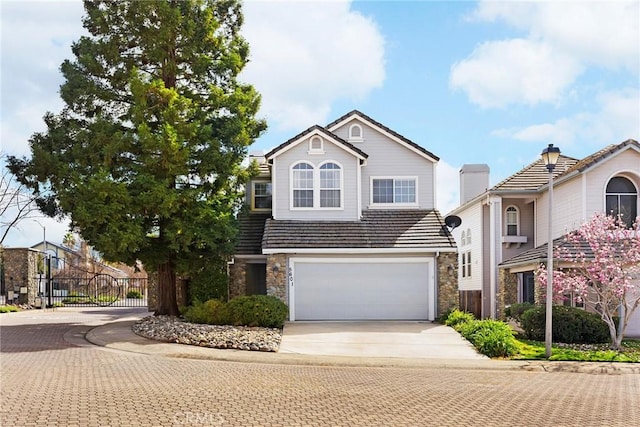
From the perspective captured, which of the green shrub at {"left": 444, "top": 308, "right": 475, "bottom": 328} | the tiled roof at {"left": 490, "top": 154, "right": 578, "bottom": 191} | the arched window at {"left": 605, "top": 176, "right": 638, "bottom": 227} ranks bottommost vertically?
the green shrub at {"left": 444, "top": 308, "right": 475, "bottom": 328}

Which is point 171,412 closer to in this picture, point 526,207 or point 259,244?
point 259,244

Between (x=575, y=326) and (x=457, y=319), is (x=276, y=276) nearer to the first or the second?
(x=457, y=319)

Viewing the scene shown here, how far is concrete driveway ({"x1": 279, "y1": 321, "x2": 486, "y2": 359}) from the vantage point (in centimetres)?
1856

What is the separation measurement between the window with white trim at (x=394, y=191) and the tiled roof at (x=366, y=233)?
2.83 ft

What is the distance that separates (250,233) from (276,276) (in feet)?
9.47

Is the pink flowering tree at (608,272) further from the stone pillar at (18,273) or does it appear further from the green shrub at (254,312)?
the stone pillar at (18,273)

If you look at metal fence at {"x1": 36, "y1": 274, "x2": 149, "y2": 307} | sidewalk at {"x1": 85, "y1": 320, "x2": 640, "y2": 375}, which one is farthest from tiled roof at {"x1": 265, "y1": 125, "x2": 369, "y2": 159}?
metal fence at {"x1": 36, "y1": 274, "x2": 149, "y2": 307}

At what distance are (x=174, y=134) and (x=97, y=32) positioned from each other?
19.2 ft

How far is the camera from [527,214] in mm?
29016

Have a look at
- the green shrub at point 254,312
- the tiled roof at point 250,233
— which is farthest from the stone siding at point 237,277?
the green shrub at point 254,312

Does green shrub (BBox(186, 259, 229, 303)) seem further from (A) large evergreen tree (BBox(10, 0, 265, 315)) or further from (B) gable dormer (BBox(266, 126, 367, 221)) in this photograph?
(B) gable dormer (BBox(266, 126, 367, 221))

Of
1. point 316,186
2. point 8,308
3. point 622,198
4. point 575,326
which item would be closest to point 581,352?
point 575,326

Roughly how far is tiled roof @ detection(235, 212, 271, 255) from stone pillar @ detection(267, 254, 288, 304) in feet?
3.77

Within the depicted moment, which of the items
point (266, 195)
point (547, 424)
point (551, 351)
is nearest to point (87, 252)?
point (266, 195)
